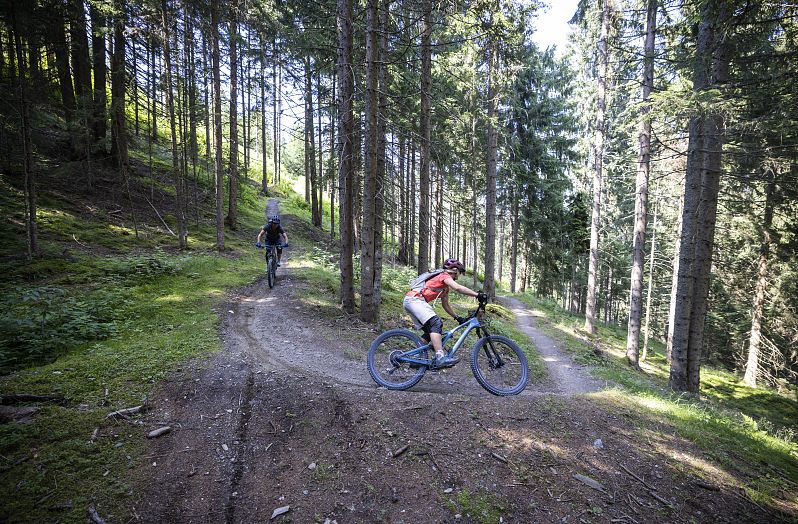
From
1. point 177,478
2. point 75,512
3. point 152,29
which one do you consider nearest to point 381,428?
point 177,478

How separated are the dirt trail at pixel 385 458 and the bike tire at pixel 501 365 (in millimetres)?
303

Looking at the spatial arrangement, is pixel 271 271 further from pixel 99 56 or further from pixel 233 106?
pixel 99 56

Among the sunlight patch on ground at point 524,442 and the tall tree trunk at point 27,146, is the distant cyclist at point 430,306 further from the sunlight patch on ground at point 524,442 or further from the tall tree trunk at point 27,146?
the tall tree trunk at point 27,146

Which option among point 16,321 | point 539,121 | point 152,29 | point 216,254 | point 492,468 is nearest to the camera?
point 492,468

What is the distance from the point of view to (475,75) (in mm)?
17234

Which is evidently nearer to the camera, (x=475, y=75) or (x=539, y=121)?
(x=475, y=75)

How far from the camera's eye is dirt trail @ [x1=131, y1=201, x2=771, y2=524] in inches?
148

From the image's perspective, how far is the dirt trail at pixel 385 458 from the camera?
3.77 metres

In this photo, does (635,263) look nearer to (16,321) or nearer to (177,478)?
(177,478)

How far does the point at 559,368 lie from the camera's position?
39.8 ft

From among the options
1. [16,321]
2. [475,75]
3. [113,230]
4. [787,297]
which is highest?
[475,75]

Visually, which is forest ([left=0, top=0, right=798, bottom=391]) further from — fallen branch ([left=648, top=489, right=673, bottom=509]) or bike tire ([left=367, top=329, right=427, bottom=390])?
fallen branch ([left=648, top=489, right=673, bottom=509])

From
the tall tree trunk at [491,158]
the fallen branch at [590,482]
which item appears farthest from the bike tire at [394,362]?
the tall tree trunk at [491,158]

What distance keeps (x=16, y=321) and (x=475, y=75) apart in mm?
18390
